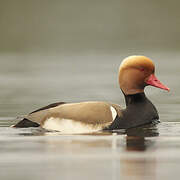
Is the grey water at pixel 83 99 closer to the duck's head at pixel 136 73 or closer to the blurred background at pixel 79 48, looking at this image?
the blurred background at pixel 79 48

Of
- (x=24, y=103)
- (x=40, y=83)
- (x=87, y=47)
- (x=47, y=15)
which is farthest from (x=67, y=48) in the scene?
(x=24, y=103)

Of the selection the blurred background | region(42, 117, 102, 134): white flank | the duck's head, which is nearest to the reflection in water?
region(42, 117, 102, 134): white flank

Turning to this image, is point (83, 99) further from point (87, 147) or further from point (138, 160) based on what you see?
point (138, 160)

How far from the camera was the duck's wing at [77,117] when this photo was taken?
44.3ft

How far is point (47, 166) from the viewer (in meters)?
10.4

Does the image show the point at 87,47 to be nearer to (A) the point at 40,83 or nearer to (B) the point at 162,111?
(A) the point at 40,83

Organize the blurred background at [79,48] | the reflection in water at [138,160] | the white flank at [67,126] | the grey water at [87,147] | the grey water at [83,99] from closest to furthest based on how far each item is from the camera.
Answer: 1. the reflection in water at [138,160]
2. the grey water at [87,147]
3. the grey water at [83,99]
4. the white flank at [67,126]
5. the blurred background at [79,48]

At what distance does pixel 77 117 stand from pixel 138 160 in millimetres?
3040

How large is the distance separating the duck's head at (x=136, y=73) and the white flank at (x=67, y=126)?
112 centimetres

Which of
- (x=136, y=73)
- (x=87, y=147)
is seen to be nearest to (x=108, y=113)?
(x=136, y=73)

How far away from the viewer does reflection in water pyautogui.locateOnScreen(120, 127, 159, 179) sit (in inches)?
387

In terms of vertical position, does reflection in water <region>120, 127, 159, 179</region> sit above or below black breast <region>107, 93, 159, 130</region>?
below

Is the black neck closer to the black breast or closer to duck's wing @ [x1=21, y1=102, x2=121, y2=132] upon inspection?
the black breast

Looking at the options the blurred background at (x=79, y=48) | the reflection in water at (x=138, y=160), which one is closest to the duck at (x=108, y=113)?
the reflection in water at (x=138, y=160)
